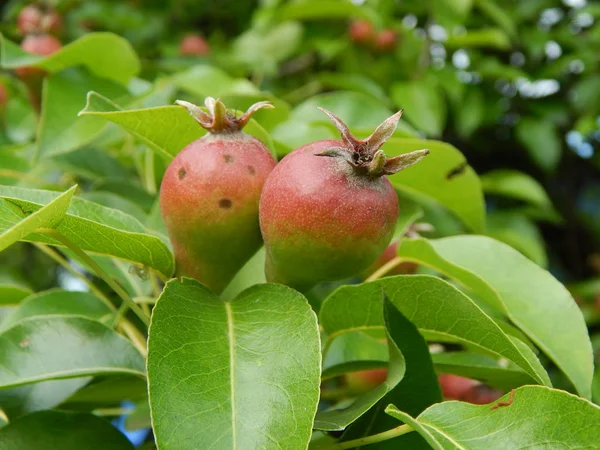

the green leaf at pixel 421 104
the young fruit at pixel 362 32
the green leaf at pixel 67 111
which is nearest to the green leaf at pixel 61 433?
the green leaf at pixel 67 111

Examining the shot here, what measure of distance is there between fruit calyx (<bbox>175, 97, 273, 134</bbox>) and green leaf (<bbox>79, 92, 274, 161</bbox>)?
92 millimetres

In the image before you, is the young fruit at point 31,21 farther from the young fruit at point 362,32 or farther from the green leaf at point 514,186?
the green leaf at point 514,186

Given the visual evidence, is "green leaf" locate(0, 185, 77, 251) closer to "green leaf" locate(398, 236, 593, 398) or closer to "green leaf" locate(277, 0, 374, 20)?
"green leaf" locate(398, 236, 593, 398)

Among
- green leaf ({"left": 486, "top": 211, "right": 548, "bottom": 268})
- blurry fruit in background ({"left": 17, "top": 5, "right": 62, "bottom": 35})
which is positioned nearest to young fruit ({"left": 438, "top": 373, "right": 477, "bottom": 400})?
green leaf ({"left": 486, "top": 211, "right": 548, "bottom": 268})

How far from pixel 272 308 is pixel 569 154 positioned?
2.34m

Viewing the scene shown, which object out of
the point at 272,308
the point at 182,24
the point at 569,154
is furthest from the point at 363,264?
the point at 569,154

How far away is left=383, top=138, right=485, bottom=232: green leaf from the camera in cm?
94

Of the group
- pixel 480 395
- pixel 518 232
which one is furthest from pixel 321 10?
pixel 480 395

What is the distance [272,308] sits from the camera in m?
0.65

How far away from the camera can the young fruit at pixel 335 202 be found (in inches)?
23.0

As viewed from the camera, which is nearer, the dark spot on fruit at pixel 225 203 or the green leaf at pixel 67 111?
the dark spot on fruit at pixel 225 203

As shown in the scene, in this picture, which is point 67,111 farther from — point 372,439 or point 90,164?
point 372,439

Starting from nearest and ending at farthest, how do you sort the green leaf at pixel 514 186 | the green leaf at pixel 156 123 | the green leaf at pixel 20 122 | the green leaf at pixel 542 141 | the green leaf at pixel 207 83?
the green leaf at pixel 156 123 < the green leaf at pixel 207 83 < the green leaf at pixel 20 122 < the green leaf at pixel 514 186 < the green leaf at pixel 542 141

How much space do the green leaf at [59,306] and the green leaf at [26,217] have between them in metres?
0.27
